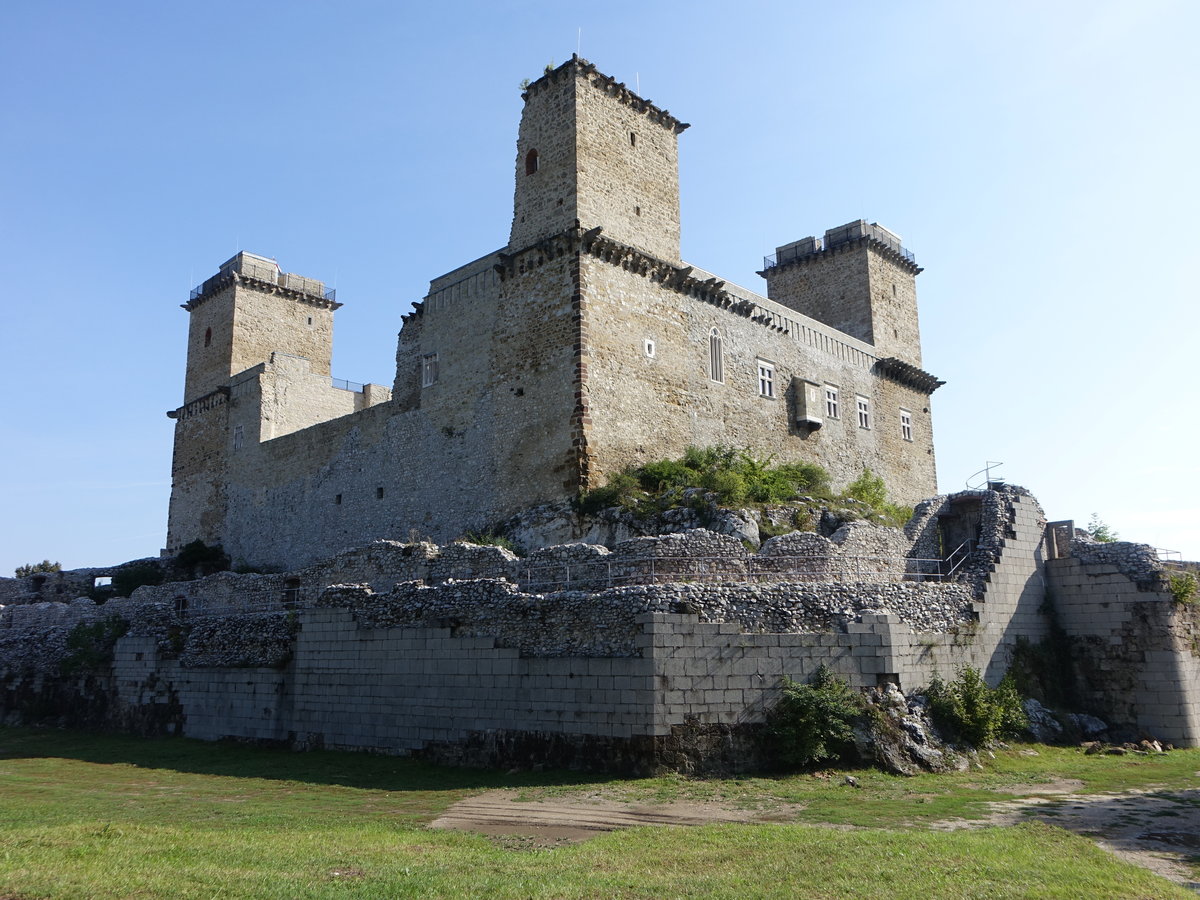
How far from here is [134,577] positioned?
1537 inches

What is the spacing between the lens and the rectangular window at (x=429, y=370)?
31.4 metres

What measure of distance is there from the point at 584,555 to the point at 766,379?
50.5ft

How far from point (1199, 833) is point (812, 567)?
7711mm

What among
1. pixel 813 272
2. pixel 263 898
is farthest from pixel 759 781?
pixel 813 272

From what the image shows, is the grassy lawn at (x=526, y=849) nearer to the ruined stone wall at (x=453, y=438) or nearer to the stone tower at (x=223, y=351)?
the ruined stone wall at (x=453, y=438)

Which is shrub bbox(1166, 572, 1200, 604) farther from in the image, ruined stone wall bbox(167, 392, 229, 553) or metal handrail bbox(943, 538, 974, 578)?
ruined stone wall bbox(167, 392, 229, 553)

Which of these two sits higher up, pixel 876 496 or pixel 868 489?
pixel 868 489

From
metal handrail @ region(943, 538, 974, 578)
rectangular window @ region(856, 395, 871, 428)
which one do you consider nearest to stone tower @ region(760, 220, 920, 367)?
rectangular window @ region(856, 395, 871, 428)

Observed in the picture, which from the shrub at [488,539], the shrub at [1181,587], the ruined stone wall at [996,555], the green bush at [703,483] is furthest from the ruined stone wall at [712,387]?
the shrub at [1181,587]

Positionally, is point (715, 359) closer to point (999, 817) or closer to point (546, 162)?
point (546, 162)

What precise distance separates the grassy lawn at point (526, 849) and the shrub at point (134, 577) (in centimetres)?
2238

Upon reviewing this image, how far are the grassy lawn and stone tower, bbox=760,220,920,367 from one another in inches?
1010

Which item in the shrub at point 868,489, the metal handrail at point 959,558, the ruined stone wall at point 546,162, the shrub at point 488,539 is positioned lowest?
the metal handrail at point 959,558

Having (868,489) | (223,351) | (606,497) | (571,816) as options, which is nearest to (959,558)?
(606,497)
